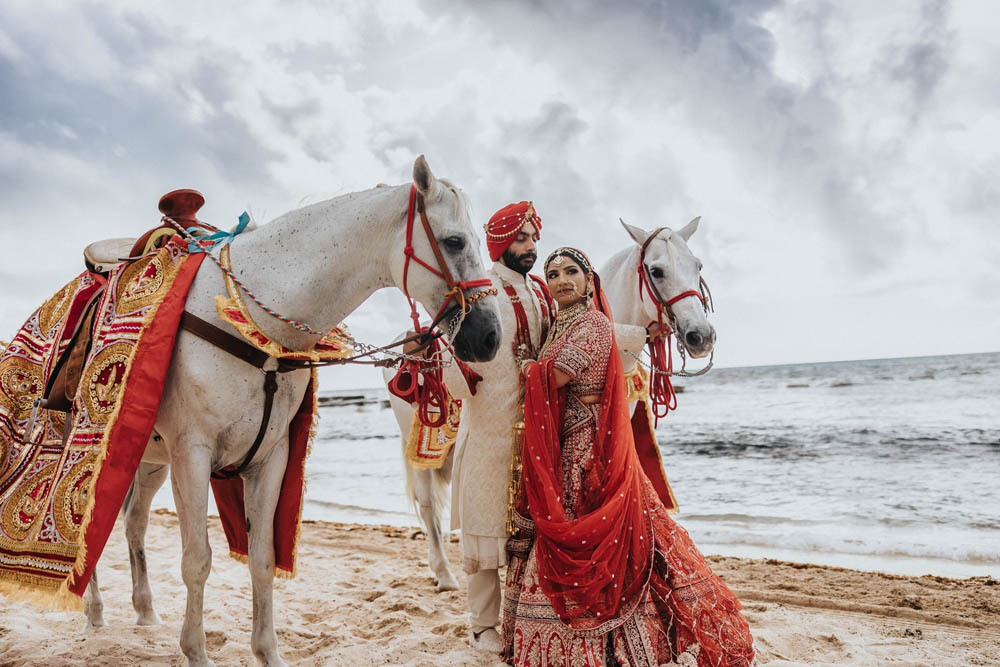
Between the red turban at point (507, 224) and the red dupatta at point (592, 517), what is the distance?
0.56 metres

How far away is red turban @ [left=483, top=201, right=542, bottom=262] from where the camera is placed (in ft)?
8.54

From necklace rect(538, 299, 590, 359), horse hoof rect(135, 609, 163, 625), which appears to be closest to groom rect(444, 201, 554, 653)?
necklace rect(538, 299, 590, 359)

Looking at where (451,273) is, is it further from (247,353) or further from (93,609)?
(93,609)

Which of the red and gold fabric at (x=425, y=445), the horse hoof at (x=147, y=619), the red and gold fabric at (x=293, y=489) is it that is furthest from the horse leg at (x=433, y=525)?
the red and gold fabric at (x=293, y=489)

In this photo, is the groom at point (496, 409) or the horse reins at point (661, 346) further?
the horse reins at point (661, 346)

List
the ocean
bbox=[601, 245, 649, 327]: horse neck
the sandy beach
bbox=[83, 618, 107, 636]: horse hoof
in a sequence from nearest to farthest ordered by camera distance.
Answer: the sandy beach → bbox=[83, 618, 107, 636]: horse hoof → bbox=[601, 245, 649, 327]: horse neck → the ocean

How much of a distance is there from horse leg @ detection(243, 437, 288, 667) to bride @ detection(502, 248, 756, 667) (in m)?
0.94

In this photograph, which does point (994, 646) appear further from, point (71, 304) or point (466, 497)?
point (71, 304)

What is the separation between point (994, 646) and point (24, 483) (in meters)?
4.21

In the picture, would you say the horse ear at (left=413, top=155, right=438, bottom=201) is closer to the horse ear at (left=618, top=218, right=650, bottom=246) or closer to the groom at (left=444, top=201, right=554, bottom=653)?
the groom at (left=444, top=201, right=554, bottom=653)

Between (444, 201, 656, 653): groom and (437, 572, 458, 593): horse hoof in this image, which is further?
(437, 572, 458, 593): horse hoof

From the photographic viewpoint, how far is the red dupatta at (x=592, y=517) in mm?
2262

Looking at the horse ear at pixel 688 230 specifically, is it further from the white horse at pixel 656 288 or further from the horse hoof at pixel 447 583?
the horse hoof at pixel 447 583

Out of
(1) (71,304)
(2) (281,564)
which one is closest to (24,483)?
(1) (71,304)
